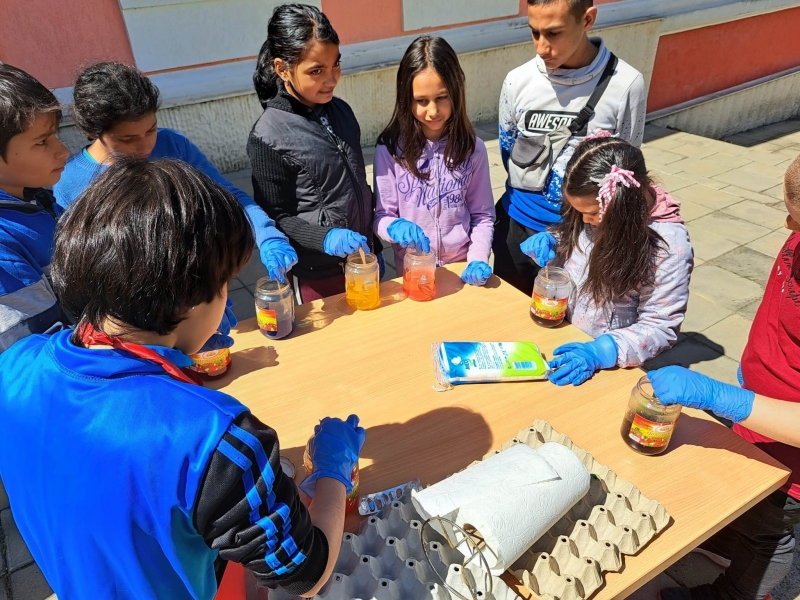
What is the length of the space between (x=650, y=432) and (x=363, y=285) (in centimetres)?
106

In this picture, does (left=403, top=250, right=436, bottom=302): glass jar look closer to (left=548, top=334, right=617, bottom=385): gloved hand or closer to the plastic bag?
the plastic bag

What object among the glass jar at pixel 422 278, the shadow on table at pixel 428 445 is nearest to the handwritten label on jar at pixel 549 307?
the glass jar at pixel 422 278

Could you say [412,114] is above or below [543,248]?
above

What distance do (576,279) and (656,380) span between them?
0.64 m

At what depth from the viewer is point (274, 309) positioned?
177 centimetres

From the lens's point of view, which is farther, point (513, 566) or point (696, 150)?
point (696, 150)

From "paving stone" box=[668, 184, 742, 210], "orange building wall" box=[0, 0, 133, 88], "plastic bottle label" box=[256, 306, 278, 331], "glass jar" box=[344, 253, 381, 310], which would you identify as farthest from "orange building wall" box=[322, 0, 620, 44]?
"plastic bottle label" box=[256, 306, 278, 331]

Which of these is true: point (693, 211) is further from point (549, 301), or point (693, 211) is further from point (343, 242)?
point (343, 242)

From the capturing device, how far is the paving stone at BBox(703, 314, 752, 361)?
129 inches

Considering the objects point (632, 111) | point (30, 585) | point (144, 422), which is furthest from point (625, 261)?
point (30, 585)

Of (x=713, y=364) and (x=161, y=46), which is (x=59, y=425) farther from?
(x=161, y=46)

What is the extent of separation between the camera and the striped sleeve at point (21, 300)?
4.47 feet

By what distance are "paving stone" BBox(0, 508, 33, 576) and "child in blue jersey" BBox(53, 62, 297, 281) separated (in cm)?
139

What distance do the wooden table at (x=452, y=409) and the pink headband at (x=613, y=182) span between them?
459mm
